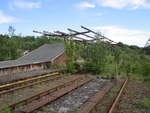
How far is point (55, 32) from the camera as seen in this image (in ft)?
37.8

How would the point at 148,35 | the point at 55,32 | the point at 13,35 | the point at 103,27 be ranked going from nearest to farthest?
1. the point at 55,32
2. the point at 103,27
3. the point at 148,35
4. the point at 13,35

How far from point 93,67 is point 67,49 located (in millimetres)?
3307

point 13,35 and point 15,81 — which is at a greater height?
point 13,35

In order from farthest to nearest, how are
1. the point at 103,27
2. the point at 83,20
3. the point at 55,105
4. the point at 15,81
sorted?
the point at 103,27, the point at 83,20, the point at 15,81, the point at 55,105

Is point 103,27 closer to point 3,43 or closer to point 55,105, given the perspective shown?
point 55,105

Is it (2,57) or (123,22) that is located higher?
(123,22)

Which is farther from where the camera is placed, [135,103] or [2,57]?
[2,57]

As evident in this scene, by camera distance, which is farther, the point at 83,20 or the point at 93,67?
the point at 93,67

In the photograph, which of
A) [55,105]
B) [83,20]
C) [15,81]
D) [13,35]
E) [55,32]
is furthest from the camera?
[13,35]

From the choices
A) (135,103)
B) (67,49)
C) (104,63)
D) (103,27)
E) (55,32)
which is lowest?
(135,103)

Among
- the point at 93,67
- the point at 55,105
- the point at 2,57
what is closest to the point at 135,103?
the point at 55,105

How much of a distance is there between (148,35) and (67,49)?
10.3 meters

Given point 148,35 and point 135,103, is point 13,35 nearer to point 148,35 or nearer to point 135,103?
point 148,35

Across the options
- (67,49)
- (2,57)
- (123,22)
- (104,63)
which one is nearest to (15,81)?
(67,49)
